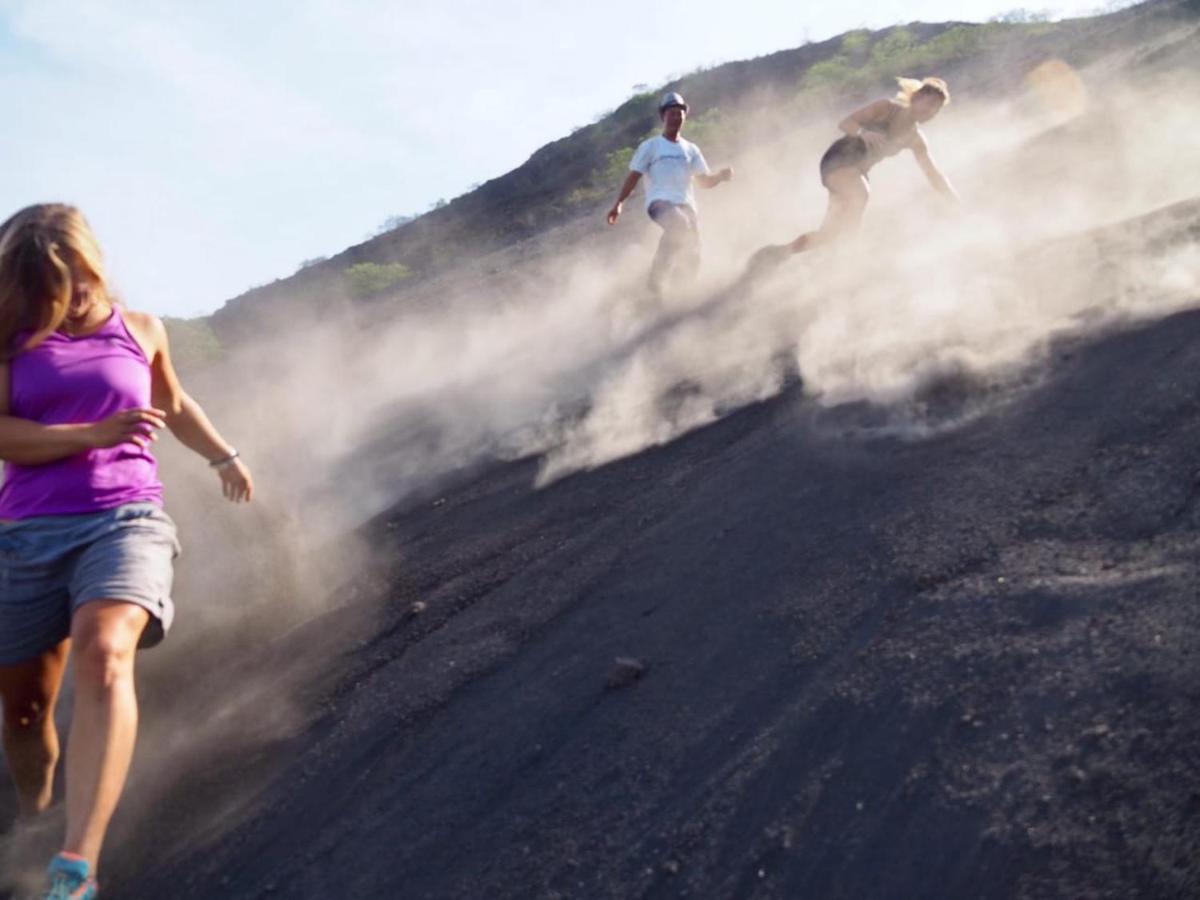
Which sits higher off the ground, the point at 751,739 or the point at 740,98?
the point at 740,98

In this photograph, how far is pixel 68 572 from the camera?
11.7 feet

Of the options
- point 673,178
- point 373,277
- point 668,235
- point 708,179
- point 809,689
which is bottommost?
point 809,689

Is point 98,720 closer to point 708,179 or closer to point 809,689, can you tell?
point 809,689

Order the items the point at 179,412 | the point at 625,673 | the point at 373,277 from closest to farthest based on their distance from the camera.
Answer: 1. the point at 625,673
2. the point at 179,412
3. the point at 373,277

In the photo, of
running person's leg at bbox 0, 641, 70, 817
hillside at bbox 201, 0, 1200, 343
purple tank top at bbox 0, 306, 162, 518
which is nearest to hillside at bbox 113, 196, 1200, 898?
running person's leg at bbox 0, 641, 70, 817

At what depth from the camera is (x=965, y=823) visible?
2508mm

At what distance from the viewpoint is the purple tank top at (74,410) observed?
3590mm

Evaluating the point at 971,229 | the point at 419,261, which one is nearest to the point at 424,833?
the point at 971,229

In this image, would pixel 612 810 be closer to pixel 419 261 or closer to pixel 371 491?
pixel 371 491

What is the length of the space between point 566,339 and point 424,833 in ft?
24.4

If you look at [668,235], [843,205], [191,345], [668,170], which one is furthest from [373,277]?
[843,205]

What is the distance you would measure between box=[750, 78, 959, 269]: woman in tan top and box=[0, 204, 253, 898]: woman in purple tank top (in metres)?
5.64

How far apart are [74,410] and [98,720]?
907mm

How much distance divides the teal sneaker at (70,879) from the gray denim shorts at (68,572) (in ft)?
2.30
